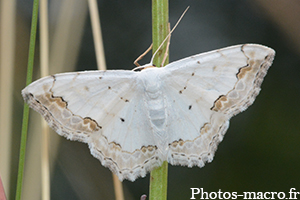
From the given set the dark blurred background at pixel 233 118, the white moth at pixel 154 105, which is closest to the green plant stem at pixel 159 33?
the white moth at pixel 154 105

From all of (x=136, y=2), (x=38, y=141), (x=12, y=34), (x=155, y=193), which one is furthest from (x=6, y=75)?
(x=136, y=2)

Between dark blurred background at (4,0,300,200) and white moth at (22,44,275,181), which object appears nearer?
white moth at (22,44,275,181)

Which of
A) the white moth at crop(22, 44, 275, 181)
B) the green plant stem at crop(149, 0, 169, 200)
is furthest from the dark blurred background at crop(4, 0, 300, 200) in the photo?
the green plant stem at crop(149, 0, 169, 200)

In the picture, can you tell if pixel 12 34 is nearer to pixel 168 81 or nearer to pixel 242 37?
pixel 168 81

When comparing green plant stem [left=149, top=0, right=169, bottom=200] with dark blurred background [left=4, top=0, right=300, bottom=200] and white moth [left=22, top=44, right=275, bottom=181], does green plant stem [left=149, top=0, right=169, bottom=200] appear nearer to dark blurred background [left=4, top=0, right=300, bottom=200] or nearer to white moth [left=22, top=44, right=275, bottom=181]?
white moth [left=22, top=44, right=275, bottom=181]

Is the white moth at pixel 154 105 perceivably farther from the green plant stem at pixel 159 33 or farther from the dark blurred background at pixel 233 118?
the dark blurred background at pixel 233 118

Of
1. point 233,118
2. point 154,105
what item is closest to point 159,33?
point 154,105
